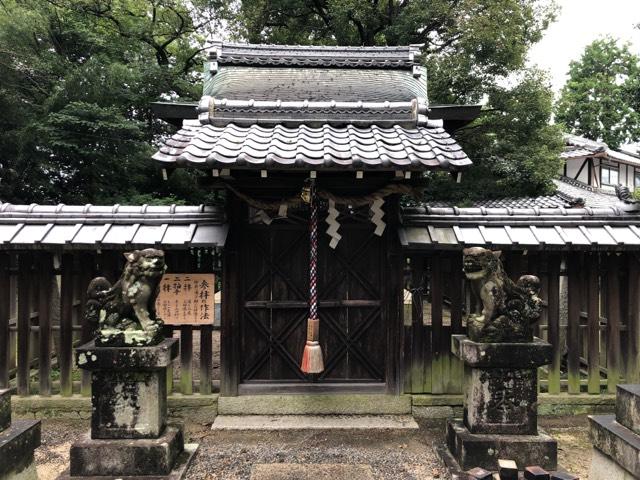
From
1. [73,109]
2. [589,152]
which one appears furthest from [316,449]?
[589,152]

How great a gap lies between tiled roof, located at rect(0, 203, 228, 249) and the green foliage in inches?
323

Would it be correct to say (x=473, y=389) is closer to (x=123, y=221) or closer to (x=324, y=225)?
(x=324, y=225)

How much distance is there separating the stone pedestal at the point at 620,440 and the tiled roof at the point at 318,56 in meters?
7.00

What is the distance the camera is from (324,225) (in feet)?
21.7

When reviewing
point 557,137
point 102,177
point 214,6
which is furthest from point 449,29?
point 102,177

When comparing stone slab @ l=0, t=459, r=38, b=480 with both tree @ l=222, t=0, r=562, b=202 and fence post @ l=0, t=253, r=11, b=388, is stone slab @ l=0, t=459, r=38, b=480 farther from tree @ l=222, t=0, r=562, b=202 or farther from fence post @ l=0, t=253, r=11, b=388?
tree @ l=222, t=0, r=562, b=202

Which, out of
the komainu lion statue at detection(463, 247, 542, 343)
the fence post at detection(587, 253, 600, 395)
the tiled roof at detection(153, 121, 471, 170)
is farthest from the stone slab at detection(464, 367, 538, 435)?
the tiled roof at detection(153, 121, 471, 170)

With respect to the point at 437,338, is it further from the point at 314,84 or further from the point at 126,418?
the point at 314,84

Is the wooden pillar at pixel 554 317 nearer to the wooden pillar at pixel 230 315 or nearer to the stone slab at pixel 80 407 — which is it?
the wooden pillar at pixel 230 315

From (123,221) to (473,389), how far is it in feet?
18.1

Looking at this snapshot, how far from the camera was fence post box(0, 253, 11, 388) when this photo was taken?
650cm

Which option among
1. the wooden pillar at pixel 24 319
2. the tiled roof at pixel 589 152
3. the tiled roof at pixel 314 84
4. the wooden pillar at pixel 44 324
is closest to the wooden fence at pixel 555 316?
the tiled roof at pixel 314 84

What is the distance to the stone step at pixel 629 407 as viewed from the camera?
3.58 metres

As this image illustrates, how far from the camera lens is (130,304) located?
4.89 meters
